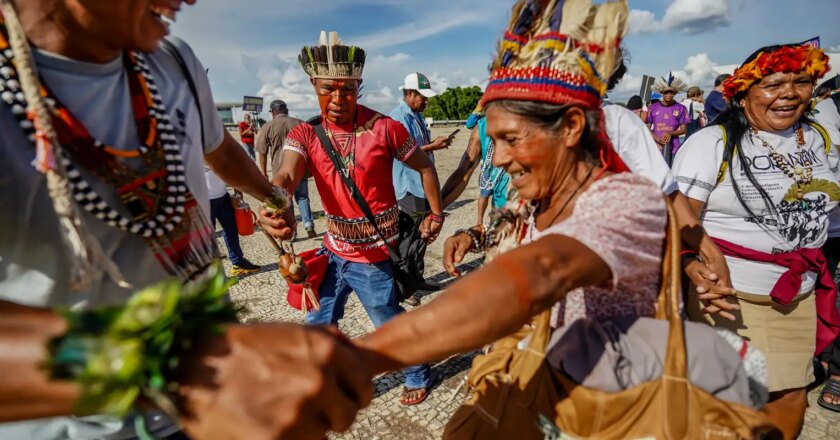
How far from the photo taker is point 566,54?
55.6 inches

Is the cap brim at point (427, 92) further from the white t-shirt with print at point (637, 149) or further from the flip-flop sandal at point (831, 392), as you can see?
the flip-flop sandal at point (831, 392)

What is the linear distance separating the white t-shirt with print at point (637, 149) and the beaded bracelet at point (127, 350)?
2413 millimetres

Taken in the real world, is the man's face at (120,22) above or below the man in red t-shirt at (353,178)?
above

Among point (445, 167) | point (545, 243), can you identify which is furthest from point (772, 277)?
point (445, 167)

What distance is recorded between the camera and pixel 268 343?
2.57 ft

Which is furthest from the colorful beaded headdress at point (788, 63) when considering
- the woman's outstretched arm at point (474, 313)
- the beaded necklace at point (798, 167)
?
the woman's outstretched arm at point (474, 313)

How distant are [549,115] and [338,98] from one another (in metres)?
1.99

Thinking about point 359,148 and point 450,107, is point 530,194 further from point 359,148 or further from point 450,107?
point 450,107

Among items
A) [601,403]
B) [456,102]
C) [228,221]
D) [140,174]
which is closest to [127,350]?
[140,174]

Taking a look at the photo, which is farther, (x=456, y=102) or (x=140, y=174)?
(x=456, y=102)

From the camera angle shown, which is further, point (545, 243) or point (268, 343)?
point (545, 243)

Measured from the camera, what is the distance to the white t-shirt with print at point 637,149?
96.7 inches

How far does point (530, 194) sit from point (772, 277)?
186 cm

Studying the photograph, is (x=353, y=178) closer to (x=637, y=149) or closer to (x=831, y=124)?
(x=637, y=149)
